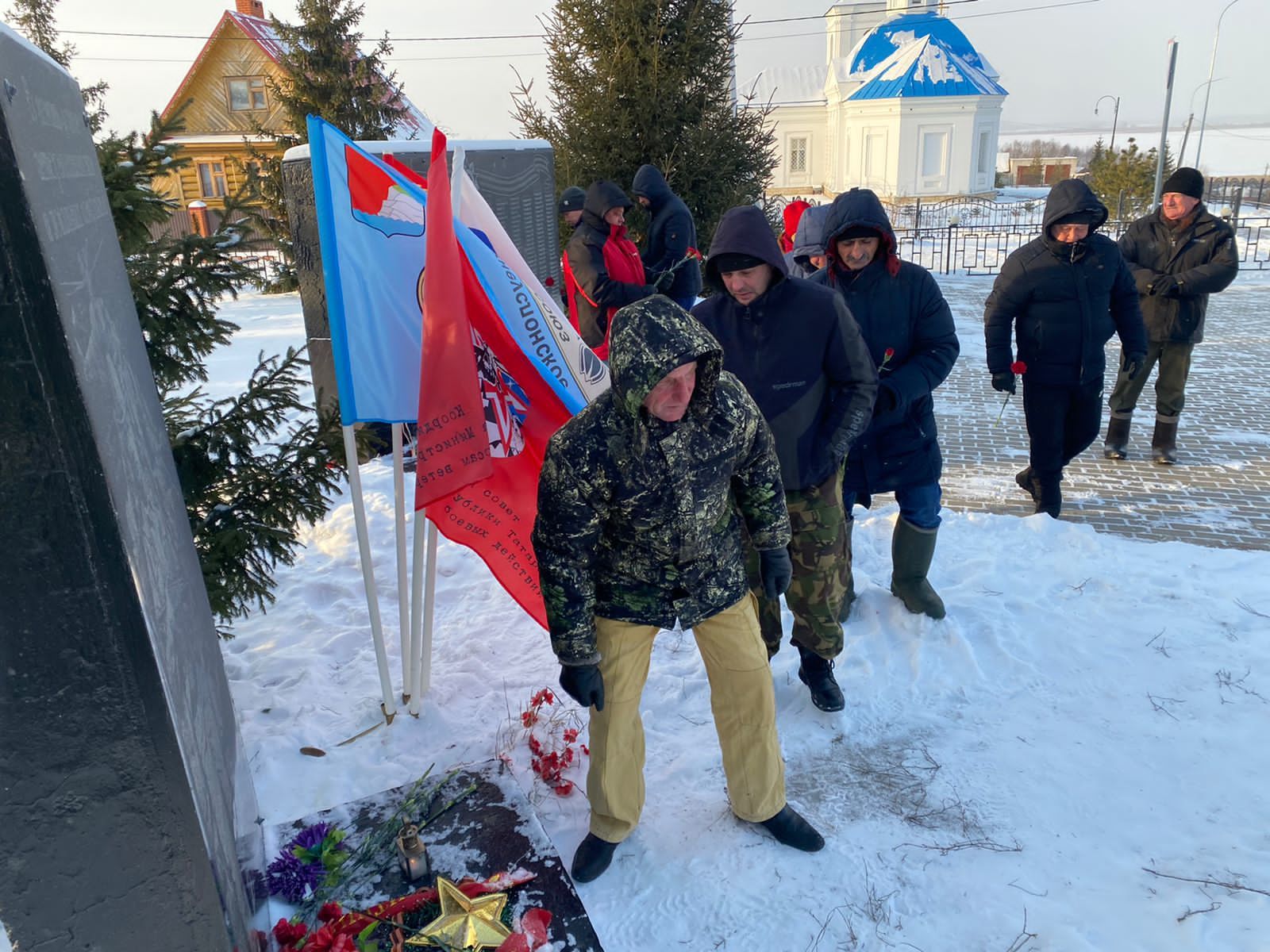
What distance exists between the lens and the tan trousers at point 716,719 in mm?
2779

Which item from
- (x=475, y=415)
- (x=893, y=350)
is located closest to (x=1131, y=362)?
(x=893, y=350)

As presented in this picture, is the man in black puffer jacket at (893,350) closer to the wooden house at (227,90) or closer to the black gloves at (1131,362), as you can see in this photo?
the black gloves at (1131,362)

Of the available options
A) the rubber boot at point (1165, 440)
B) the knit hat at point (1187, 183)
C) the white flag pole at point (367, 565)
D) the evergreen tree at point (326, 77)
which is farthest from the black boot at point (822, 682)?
the evergreen tree at point (326, 77)

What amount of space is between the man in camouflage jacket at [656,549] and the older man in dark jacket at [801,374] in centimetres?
60

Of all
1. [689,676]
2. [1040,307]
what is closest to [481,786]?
[689,676]

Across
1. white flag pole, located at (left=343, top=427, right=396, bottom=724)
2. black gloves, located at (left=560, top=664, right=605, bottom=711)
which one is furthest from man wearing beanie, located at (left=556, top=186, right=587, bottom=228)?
black gloves, located at (left=560, top=664, right=605, bottom=711)

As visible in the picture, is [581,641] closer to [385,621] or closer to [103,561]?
[103,561]

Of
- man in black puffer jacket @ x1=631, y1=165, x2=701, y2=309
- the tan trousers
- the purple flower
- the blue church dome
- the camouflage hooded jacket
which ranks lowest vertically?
the purple flower

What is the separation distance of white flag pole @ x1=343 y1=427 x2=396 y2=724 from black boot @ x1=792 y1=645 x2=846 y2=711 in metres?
1.79

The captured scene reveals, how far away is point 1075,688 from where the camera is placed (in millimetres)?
3848

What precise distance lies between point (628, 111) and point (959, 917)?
8.86 meters

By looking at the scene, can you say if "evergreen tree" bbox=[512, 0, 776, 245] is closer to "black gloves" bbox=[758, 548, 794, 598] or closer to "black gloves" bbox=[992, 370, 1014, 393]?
"black gloves" bbox=[992, 370, 1014, 393]

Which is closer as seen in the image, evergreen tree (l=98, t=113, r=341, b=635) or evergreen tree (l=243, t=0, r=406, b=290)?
evergreen tree (l=98, t=113, r=341, b=635)

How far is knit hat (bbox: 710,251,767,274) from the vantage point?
3.24 meters
